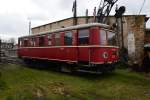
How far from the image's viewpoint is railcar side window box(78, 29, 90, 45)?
17.7 metres

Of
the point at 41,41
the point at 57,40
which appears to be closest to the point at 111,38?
the point at 57,40

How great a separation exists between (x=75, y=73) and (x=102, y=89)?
5.56 metres

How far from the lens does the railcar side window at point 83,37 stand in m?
17.7

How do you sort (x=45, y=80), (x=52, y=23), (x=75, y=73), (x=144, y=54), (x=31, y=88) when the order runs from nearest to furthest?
(x=31, y=88) → (x=45, y=80) → (x=75, y=73) → (x=144, y=54) → (x=52, y=23)

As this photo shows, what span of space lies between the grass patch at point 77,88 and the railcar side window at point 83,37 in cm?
215

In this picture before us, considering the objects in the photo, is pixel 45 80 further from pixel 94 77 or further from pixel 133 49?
pixel 133 49

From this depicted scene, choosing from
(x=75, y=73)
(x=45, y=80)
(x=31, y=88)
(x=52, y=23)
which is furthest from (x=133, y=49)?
(x=52, y=23)

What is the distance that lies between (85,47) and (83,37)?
695mm

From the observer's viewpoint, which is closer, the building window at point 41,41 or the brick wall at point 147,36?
the building window at point 41,41

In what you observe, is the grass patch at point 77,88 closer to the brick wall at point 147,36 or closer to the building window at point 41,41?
the building window at point 41,41

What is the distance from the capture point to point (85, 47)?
1767 centimetres

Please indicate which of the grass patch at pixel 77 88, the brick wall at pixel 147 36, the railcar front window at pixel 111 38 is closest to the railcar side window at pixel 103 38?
the railcar front window at pixel 111 38

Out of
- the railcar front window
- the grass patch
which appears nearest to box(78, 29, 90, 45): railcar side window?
the railcar front window

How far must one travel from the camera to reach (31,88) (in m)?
14.1
